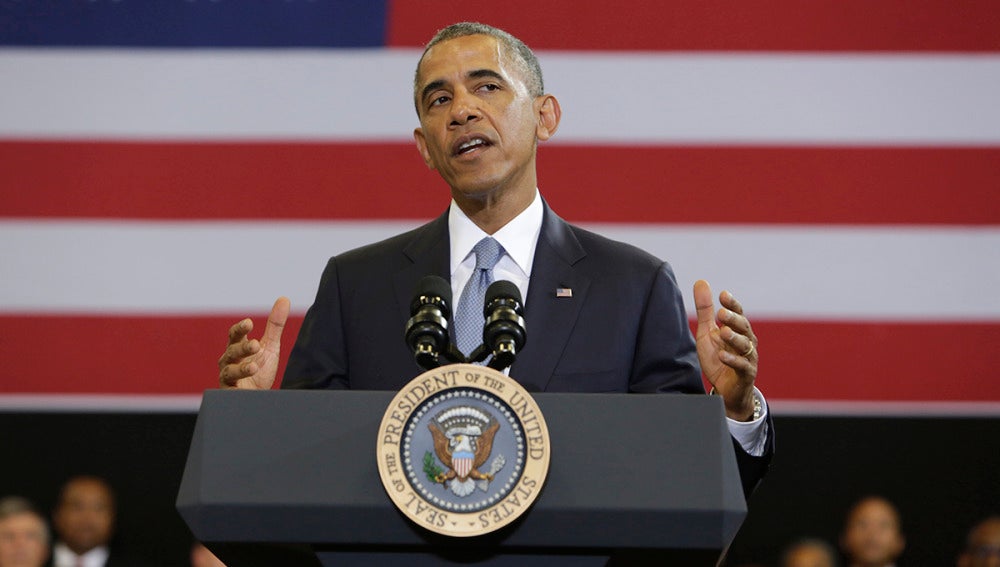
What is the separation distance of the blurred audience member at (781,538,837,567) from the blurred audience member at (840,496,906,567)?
0.25ft

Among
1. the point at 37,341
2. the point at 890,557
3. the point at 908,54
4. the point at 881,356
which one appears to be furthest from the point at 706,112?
the point at 37,341

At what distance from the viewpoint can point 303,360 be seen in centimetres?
176

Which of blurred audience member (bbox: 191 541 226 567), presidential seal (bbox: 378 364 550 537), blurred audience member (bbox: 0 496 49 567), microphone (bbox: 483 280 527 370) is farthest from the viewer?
blurred audience member (bbox: 191 541 226 567)

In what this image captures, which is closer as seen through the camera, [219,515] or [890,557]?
[219,515]

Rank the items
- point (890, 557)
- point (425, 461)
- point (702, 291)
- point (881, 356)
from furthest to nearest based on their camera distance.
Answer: point (890, 557) < point (881, 356) < point (702, 291) < point (425, 461)

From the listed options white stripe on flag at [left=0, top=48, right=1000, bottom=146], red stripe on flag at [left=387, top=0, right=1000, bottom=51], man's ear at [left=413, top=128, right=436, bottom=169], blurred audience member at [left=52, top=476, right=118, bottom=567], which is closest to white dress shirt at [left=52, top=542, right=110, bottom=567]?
blurred audience member at [left=52, top=476, right=118, bottom=567]

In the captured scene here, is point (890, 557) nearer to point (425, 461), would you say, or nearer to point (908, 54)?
point (908, 54)

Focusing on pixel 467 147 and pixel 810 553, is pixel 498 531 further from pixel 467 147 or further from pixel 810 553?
pixel 810 553

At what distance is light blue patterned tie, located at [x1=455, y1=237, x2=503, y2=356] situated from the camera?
169cm

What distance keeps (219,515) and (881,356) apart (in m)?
3.00

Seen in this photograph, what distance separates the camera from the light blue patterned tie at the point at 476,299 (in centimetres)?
169

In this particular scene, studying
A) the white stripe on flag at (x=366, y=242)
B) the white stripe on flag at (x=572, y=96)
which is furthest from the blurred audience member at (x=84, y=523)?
the white stripe on flag at (x=572, y=96)

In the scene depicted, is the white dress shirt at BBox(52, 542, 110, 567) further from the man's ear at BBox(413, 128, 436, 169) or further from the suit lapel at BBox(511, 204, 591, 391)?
the suit lapel at BBox(511, 204, 591, 391)

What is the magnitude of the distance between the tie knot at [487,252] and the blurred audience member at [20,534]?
289cm
